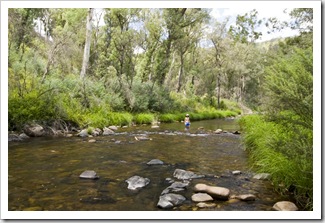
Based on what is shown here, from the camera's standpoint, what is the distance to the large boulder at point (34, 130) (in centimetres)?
1249

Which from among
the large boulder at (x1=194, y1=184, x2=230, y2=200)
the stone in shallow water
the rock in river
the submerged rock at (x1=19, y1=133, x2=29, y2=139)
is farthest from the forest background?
the stone in shallow water

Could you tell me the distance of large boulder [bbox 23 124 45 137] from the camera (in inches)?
492

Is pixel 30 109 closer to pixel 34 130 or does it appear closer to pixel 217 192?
pixel 34 130

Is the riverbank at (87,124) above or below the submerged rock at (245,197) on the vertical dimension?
above

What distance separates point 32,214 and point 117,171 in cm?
299

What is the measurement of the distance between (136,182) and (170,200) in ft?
4.17

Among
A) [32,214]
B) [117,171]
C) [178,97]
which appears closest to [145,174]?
[117,171]

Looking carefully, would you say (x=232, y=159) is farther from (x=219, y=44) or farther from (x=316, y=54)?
(x=219, y=44)

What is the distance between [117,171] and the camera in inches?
283

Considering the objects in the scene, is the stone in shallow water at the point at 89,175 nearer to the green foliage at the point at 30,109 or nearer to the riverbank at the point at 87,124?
the riverbank at the point at 87,124

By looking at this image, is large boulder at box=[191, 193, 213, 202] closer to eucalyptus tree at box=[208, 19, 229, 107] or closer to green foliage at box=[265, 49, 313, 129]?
green foliage at box=[265, 49, 313, 129]

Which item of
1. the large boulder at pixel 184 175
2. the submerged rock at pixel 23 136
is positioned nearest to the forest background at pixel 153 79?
the submerged rock at pixel 23 136

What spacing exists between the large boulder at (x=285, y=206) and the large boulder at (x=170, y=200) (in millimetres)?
1577

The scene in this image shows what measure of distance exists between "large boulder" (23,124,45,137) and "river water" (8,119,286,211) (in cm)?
83
